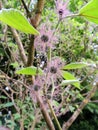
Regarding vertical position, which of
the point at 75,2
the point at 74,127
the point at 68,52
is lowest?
the point at 74,127

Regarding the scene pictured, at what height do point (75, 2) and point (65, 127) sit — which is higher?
point (75, 2)

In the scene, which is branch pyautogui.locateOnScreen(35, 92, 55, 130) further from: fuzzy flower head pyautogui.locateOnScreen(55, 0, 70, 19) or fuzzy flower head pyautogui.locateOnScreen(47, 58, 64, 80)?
fuzzy flower head pyautogui.locateOnScreen(55, 0, 70, 19)

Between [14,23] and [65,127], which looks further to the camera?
[65,127]

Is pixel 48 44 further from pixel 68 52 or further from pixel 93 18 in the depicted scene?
pixel 68 52

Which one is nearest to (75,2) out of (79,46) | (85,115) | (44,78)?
(79,46)

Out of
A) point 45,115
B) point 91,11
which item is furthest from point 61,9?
point 45,115

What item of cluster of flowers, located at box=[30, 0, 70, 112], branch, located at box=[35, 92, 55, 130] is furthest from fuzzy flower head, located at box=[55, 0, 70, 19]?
branch, located at box=[35, 92, 55, 130]
